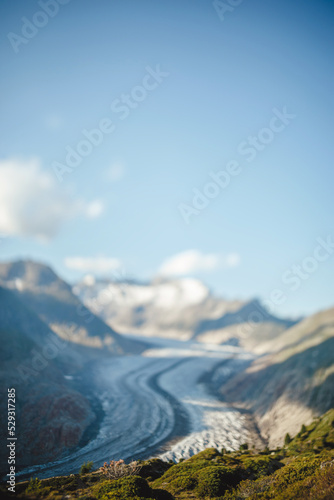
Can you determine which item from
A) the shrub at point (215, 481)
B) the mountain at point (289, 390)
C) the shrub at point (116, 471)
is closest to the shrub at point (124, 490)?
the shrub at point (116, 471)

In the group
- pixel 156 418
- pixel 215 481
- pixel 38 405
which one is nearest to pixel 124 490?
pixel 215 481

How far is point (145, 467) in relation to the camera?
21.3 meters

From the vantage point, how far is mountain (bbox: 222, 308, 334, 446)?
3991 centimetres

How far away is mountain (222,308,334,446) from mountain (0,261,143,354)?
57835mm

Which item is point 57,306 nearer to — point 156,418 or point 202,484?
point 156,418

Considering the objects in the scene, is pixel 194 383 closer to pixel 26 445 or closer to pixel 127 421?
pixel 127 421

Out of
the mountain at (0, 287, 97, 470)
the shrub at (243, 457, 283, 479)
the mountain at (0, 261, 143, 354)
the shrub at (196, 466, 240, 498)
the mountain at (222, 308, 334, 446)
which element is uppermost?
the mountain at (0, 261, 143, 354)

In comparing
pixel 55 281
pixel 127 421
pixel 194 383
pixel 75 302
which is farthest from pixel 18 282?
pixel 127 421

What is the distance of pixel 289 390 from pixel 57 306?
87340mm

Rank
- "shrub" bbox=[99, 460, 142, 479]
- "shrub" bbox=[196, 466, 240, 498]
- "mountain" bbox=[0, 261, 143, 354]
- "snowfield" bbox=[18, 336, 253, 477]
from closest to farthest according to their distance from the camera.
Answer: "shrub" bbox=[196, 466, 240, 498] → "shrub" bbox=[99, 460, 142, 479] → "snowfield" bbox=[18, 336, 253, 477] → "mountain" bbox=[0, 261, 143, 354]

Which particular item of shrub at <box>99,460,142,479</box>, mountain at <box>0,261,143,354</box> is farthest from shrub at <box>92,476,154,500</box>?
mountain at <box>0,261,143,354</box>

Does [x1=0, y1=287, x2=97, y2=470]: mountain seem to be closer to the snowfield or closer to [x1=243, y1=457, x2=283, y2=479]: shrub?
the snowfield

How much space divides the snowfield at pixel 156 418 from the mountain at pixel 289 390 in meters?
4.25

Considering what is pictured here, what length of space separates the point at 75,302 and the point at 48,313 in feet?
52.9
